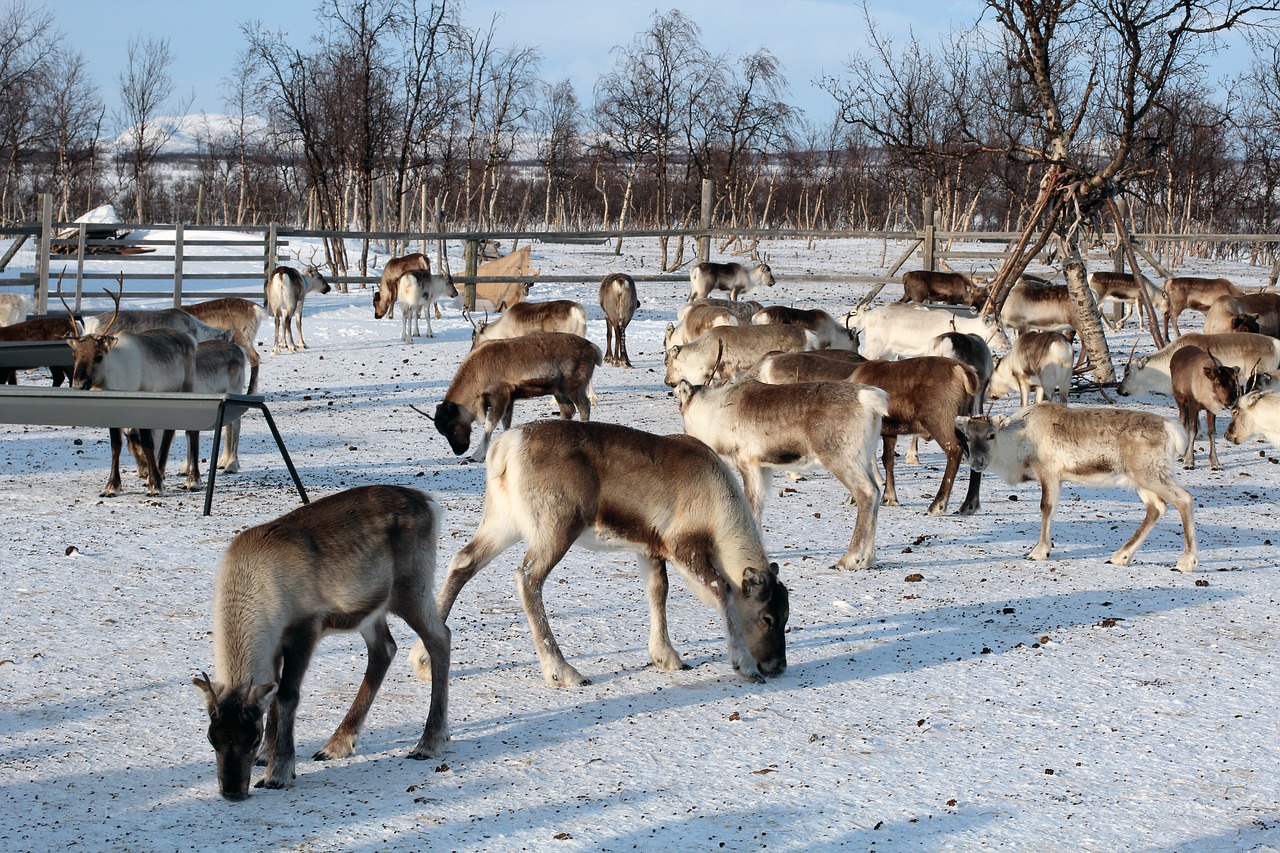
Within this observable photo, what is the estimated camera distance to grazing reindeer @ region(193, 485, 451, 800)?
14.3 feet

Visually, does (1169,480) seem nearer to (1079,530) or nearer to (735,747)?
(1079,530)

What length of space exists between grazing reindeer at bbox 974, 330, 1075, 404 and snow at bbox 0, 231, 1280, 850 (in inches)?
167

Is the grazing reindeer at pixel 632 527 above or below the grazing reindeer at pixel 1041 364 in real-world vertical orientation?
below

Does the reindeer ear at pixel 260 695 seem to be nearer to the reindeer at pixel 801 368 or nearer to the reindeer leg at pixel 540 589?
the reindeer leg at pixel 540 589

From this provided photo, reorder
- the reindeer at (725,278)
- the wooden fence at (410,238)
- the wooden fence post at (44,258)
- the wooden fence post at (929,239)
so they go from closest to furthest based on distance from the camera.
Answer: the wooden fence post at (44,258) → the wooden fence at (410,238) → the reindeer at (725,278) → the wooden fence post at (929,239)

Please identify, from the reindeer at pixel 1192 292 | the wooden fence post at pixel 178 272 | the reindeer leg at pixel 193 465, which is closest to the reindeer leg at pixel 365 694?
the reindeer leg at pixel 193 465

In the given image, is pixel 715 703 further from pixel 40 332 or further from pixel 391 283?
pixel 391 283

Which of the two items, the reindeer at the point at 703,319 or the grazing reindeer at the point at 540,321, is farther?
the reindeer at the point at 703,319

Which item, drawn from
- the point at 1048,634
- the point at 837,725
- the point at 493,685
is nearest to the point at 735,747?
the point at 837,725

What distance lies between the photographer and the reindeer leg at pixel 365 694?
488 cm

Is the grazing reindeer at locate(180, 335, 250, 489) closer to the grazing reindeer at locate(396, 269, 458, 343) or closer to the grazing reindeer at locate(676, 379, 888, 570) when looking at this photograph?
the grazing reindeer at locate(676, 379, 888, 570)

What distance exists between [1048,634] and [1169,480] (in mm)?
→ 2172

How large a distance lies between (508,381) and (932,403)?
421 centimetres

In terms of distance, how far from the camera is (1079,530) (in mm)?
9422
